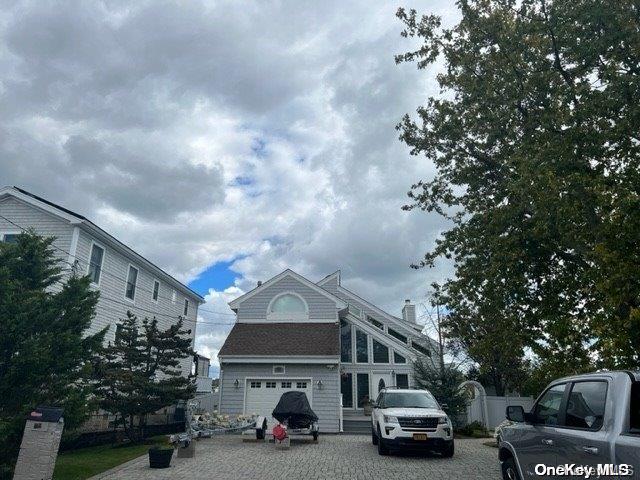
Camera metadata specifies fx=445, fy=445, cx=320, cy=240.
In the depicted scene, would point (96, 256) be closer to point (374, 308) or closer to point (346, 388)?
point (346, 388)

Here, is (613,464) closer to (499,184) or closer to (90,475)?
(90,475)

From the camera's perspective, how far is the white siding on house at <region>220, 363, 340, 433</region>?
21.6m

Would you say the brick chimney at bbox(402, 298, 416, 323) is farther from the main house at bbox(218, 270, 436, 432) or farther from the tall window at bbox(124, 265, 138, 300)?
the tall window at bbox(124, 265, 138, 300)

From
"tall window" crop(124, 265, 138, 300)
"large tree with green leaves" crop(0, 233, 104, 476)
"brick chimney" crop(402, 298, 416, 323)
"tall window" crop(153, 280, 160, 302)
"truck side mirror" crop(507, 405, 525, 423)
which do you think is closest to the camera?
"truck side mirror" crop(507, 405, 525, 423)

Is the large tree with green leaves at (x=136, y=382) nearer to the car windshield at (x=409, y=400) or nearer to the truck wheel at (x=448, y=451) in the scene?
the car windshield at (x=409, y=400)

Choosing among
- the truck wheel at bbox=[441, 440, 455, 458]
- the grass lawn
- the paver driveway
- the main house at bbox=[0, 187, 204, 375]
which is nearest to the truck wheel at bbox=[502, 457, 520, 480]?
the paver driveway

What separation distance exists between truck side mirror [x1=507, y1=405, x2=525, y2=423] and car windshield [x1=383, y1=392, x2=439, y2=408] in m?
7.74

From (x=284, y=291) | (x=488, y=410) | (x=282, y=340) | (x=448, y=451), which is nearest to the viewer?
(x=448, y=451)

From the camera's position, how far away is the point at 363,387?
80.3 ft

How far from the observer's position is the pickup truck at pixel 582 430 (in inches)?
141

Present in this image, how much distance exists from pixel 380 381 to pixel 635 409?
2161cm

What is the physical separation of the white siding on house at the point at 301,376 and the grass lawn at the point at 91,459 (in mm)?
5776

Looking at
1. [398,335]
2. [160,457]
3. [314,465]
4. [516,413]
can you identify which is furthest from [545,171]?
[398,335]

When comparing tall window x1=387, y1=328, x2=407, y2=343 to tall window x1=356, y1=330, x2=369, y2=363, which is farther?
tall window x1=387, y1=328, x2=407, y2=343
